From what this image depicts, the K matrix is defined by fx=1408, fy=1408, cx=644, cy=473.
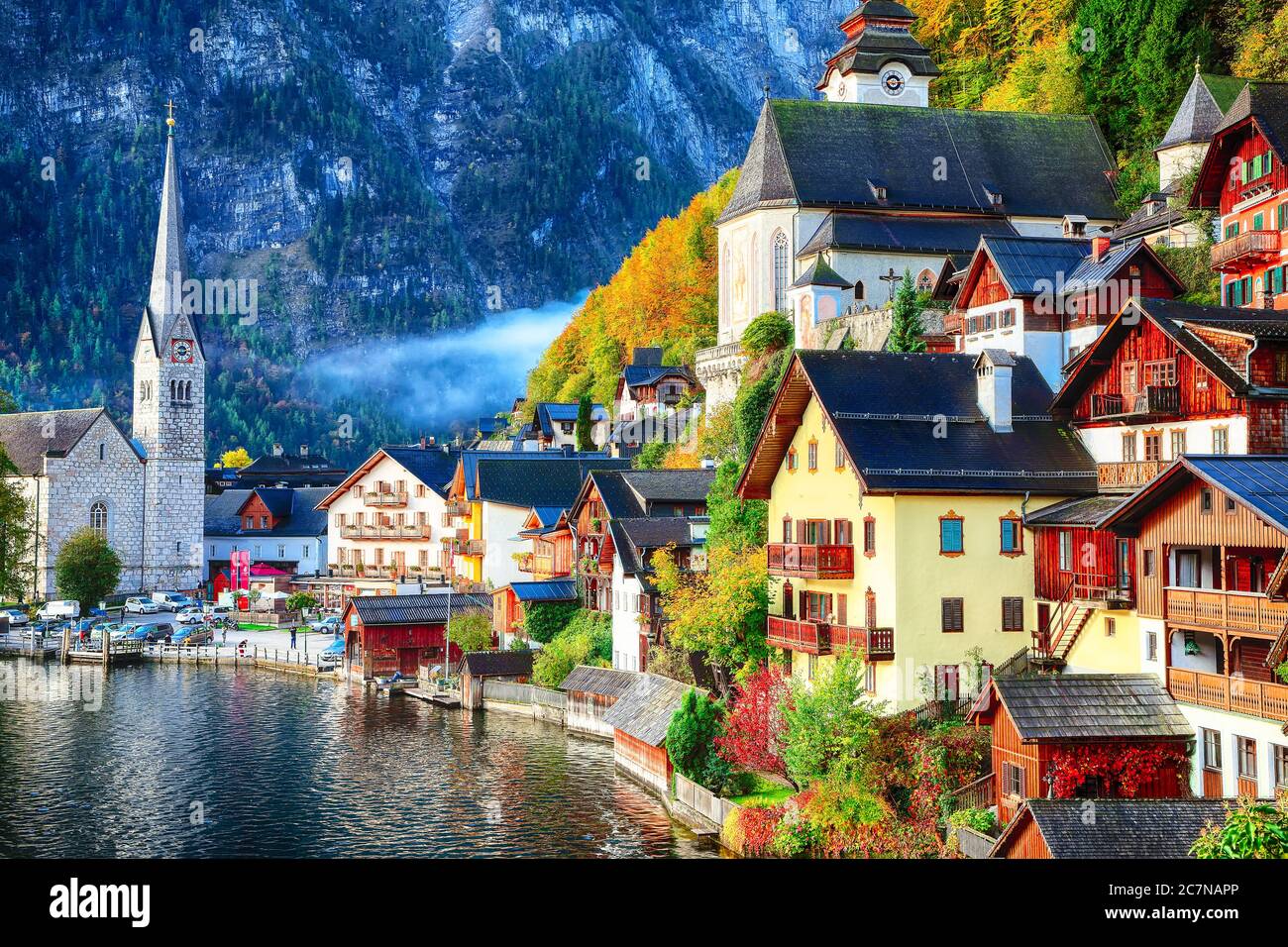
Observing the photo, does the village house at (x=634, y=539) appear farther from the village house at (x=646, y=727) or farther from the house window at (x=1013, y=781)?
the house window at (x=1013, y=781)

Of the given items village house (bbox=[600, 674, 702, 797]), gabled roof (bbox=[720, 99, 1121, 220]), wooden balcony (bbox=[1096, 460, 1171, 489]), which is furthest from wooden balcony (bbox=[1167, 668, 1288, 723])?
gabled roof (bbox=[720, 99, 1121, 220])

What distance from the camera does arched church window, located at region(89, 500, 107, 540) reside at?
122400 mm

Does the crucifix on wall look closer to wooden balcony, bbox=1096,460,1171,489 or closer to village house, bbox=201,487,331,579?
wooden balcony, bbox=1096,460,1171,489

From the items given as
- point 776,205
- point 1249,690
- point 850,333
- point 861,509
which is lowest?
point 1249,690

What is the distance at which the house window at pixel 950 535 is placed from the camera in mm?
39812

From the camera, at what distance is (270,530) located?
417 ft

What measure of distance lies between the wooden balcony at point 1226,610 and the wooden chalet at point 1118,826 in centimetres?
439

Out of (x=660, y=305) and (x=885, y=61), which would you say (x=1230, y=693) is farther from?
(x=660, y=305)

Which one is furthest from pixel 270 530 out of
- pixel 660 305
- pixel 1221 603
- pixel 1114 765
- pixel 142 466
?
pixel 1221 603

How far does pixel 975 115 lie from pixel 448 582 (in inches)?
1820
